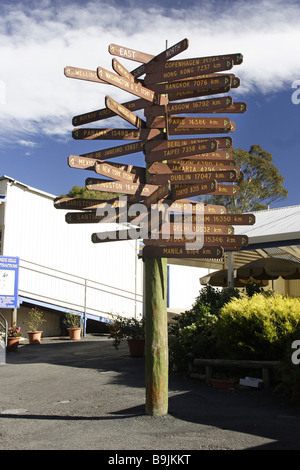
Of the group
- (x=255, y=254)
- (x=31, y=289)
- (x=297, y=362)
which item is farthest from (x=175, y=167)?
(x=255, y=254)

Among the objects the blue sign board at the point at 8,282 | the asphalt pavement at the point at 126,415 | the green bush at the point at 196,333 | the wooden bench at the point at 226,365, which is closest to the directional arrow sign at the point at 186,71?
the asphalt pavement at the point at 126,415

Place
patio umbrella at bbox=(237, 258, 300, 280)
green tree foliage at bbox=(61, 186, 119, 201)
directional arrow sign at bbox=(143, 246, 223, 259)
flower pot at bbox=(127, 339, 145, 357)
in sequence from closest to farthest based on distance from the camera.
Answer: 1. directional arrow sign at bbox=(143, 246, 223, 259)
2. flower pot at bbox=(127, 339, 145, 357)
3. patio umbrella at bbox=(237, 258, 300, 280)
4. green tree foliage at bbox=(61, 186, 119, 201)

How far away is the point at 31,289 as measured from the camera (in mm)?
16312

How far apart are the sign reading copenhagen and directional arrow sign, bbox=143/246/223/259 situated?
0.01 m

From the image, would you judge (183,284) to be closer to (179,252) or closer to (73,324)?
(73,324)

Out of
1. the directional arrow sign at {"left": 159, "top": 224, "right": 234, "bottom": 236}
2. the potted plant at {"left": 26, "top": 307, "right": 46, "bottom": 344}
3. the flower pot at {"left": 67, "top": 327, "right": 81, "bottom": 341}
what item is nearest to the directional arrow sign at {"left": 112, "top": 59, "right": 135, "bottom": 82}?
the directional arrow sign at {"left": 159, "top": 224, "right": 234, "bottom": 236}

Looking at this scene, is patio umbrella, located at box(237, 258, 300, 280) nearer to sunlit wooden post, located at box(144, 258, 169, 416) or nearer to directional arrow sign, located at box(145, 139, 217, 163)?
sunlit wooden post, located at box(144, 258, 169, 416)

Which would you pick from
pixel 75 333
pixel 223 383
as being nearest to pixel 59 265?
pixel 75 333

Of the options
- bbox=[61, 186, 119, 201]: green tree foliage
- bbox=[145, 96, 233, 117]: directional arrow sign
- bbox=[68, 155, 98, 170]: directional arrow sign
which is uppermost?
bbox=[61, 186, 119, 201]: green tree foliage

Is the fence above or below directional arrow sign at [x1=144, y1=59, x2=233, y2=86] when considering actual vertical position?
below

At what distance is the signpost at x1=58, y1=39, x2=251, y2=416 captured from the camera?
5738mm

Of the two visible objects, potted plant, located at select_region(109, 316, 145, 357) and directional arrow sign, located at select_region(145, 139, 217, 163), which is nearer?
directional arrow sign, located at select_region(145, 139, 217, 163)

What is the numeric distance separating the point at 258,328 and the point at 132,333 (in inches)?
168
